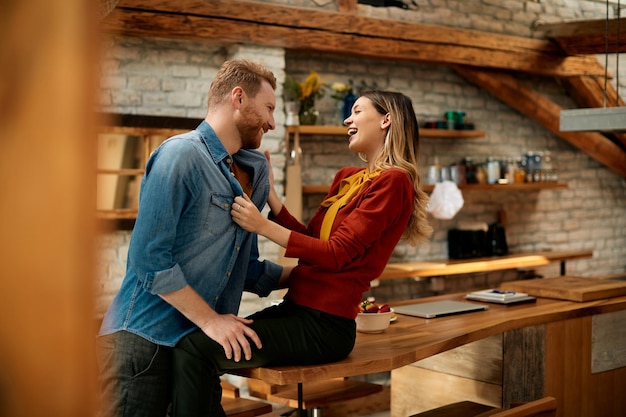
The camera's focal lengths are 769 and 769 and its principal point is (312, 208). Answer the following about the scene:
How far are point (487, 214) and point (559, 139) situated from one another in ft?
4.51

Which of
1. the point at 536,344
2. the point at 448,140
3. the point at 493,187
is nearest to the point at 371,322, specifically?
the point at 536,344

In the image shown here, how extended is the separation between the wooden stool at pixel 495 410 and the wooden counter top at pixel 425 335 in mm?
325

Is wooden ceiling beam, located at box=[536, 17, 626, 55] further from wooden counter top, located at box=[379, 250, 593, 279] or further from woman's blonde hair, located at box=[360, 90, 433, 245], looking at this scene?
woman's blonde hair, located at box=[360, 90, 433, 245]

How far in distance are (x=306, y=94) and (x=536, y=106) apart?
2806mm

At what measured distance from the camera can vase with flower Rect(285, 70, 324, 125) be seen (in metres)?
6.09

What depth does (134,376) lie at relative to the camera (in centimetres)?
240

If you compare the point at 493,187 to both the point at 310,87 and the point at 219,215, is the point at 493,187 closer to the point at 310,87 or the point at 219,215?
the point at 310,87

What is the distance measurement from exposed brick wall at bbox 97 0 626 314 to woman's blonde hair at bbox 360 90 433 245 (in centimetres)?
287

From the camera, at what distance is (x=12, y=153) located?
474mm

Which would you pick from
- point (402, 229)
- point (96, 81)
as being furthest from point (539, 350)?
point (96, 81)

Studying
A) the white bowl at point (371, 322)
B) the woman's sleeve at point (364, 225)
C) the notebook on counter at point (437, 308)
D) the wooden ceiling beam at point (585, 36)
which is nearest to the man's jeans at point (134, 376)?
the woman's sleeve at point (364, 225)

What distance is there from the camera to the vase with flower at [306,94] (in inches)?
240

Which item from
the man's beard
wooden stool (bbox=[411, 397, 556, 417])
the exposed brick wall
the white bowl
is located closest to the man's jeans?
the man's beard

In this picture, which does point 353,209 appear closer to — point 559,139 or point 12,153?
point 12,153
